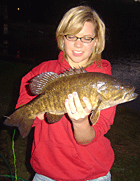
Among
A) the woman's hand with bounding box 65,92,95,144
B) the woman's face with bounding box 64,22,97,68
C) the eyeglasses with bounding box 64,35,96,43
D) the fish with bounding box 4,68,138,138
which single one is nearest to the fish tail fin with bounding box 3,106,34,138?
the fish with bounding box 4,68,138,138

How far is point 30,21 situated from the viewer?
255 ft

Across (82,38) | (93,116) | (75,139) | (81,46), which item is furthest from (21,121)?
(82,38)

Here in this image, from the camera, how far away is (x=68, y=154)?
2428mm

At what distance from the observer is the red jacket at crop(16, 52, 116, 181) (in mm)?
2355

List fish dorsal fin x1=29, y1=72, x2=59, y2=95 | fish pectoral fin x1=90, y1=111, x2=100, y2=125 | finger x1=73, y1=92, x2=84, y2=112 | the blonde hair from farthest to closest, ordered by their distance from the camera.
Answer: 1. the blonde hair
2. fish dorsal fin x1=29, y1=72, x2=59, y2=95
3. fish pectoral fin x1=90, y1=111, x2=100, y2=125
4. finger x1=73, y1=92, x2=84, y2=112

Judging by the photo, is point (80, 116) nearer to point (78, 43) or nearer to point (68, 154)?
point (68, 154)

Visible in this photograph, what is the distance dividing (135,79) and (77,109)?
11.5m

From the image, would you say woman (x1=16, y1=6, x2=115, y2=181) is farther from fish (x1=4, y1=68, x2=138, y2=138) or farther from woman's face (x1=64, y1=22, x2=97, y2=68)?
fish (x1=4, y1=68, x2=138, y2=138)

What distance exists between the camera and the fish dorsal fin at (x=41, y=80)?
213 centimetres

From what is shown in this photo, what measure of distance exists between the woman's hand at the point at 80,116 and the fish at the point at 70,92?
0.24 feet

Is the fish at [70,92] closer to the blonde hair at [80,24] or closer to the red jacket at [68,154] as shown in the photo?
the red jacket at [68,154]

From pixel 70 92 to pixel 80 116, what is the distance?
317 millimetres

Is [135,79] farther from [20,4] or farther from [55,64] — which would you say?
[20,4]

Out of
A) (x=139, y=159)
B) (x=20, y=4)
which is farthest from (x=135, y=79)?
(x=20, y=4)
